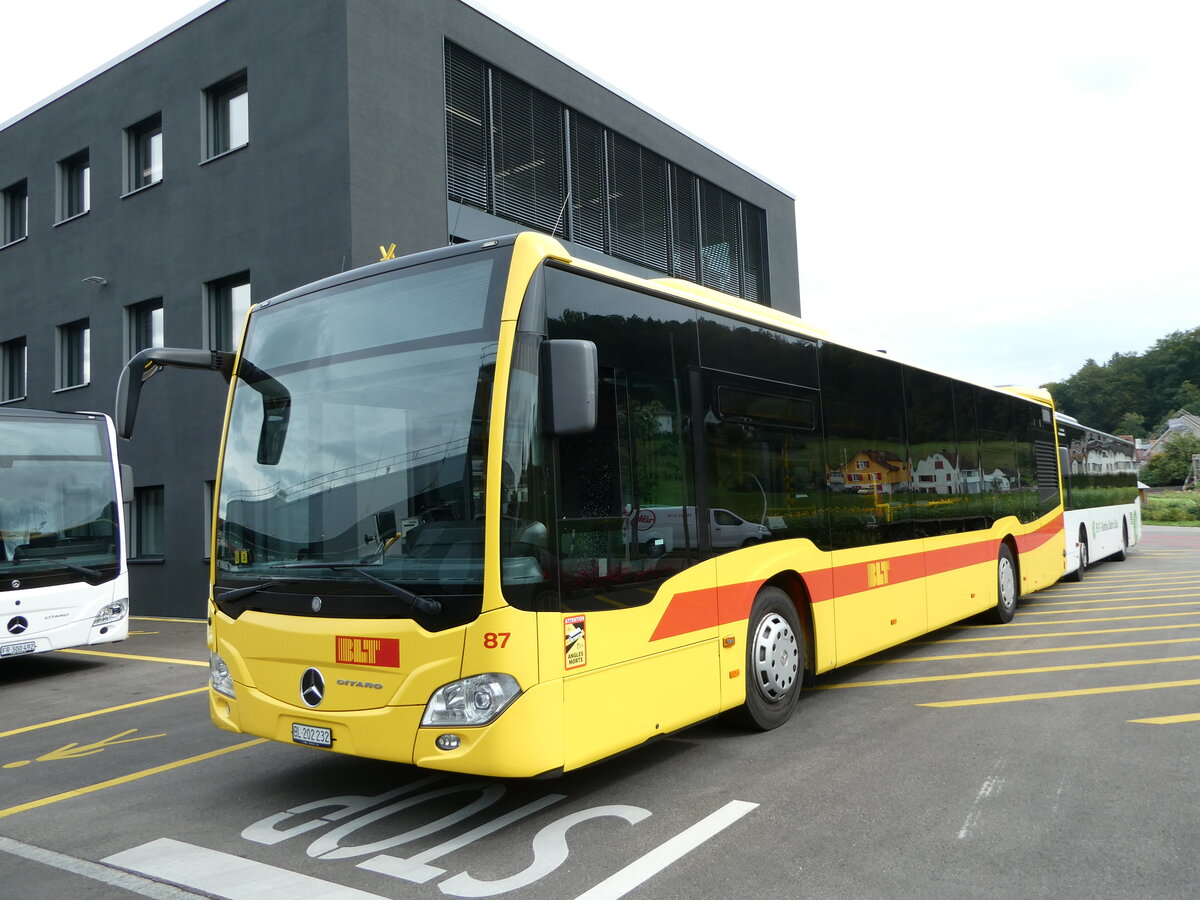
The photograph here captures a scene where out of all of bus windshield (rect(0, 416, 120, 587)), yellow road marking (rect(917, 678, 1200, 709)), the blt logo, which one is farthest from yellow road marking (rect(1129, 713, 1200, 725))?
bus windshield (rect(0, 416, 120, 587))

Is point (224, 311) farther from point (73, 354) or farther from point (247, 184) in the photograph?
point (73, 354)

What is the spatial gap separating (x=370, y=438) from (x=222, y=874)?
208 cm

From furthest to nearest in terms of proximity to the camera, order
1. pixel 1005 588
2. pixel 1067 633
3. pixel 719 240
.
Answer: pixel 719 240 < pixel 1005 588 < pixel 1067 633

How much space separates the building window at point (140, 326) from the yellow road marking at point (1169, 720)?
17587 mm

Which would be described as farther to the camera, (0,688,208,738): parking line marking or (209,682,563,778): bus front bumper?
(0,688,208,738): parking line marking

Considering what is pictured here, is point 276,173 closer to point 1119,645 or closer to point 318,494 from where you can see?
point 318,494

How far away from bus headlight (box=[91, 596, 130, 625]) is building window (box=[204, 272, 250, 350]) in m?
7.02

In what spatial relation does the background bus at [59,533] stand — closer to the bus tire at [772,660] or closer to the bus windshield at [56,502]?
the bus windshield at [56,502]

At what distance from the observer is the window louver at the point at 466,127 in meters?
16.5

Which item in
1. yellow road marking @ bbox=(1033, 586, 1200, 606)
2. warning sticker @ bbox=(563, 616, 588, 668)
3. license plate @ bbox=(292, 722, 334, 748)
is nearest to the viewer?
warning sticker @ bbox=(563, 616, 588, 668)

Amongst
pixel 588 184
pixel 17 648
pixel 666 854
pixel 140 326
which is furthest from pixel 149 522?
pixel 666 854

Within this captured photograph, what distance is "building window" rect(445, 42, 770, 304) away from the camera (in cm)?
1692

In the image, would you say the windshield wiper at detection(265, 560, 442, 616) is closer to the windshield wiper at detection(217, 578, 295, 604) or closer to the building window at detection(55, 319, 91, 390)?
the windshield wiper at detection(217, 578, 295, 604)

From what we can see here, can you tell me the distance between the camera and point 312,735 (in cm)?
475
